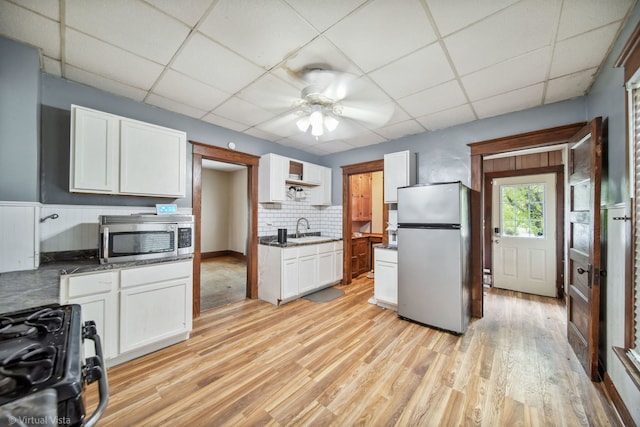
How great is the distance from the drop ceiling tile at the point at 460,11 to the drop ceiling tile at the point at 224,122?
8.22 feet

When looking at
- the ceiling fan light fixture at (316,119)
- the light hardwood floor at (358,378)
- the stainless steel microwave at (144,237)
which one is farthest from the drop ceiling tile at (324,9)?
the light hardwood floor at (358,378)

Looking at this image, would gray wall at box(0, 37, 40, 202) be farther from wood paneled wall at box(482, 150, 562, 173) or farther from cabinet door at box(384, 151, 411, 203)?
wood paneled wall at box(482, 150, 562, 173)

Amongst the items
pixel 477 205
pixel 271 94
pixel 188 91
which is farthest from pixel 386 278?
pixel 188 91

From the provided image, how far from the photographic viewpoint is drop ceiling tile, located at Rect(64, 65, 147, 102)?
2154 mm

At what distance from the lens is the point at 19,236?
1.82 m

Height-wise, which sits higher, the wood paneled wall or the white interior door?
the wood paneled wall

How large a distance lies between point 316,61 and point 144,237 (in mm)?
2201

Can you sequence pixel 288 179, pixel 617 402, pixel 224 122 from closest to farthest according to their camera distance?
pixel 617 402 < pixel 224 122 < pixel 288 179

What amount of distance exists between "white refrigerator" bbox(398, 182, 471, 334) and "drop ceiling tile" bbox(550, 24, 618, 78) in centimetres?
121

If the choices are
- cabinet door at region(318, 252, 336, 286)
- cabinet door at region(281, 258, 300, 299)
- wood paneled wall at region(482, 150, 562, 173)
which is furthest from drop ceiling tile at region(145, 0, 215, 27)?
wood paneled wall at region(482, 150, 562, 173)

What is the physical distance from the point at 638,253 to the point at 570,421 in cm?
113

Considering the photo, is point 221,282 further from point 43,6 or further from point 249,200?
point 43,6

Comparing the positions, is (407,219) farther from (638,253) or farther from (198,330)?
(198,330)

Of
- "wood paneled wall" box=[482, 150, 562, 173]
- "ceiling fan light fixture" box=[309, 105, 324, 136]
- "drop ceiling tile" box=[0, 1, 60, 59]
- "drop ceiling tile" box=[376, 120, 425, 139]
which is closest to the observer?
"drop ceiling tile" box=[0, 1, 60, 59]
